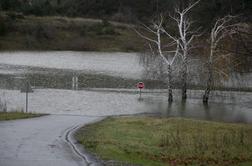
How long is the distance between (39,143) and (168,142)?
4.69 meters

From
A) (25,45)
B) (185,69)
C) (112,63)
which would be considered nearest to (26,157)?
(185,69)

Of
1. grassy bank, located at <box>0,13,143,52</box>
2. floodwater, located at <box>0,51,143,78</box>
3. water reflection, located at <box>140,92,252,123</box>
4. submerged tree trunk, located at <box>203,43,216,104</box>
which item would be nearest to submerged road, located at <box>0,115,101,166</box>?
water reflection, located at <box>140,92,252,123</box>

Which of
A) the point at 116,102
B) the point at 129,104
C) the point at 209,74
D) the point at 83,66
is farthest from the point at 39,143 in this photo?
the point at 83,66

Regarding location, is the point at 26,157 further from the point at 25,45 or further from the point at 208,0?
the point at 25,45

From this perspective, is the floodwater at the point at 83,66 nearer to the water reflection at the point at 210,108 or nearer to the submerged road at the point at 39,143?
the water reflection at the point at 210,108

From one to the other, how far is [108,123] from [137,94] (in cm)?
2101

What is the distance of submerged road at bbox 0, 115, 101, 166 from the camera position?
53.7ft

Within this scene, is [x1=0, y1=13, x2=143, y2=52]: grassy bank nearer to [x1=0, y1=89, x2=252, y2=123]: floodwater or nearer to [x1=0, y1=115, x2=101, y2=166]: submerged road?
[x1=0, y1=89, x2=252, y2=123]: floodwater

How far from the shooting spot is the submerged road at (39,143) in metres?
16.4

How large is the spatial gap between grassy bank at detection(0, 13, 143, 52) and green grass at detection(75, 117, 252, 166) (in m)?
80.5

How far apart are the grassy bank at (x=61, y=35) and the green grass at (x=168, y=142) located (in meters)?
80.5

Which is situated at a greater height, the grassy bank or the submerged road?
the grassy bank

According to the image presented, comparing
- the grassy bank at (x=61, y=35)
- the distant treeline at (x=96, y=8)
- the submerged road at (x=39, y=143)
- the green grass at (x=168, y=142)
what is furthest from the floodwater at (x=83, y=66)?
the distant treeline at (x=96, y=8)

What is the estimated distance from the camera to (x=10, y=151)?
1762cm
